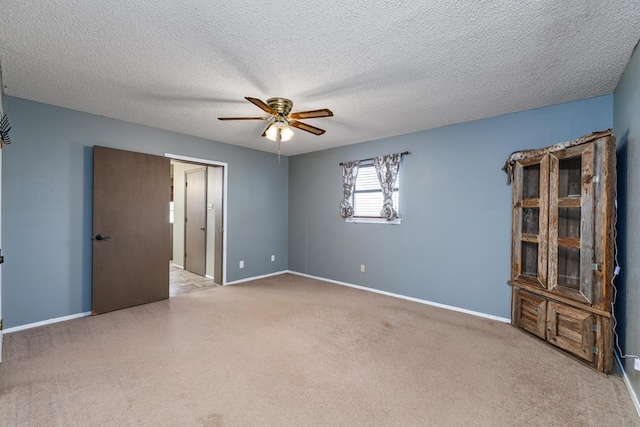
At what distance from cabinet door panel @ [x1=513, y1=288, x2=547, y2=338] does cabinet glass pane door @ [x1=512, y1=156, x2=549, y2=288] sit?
0.16 m

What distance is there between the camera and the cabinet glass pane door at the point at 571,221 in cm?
248

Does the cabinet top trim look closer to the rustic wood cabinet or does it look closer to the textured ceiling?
the rustic wood cabinet

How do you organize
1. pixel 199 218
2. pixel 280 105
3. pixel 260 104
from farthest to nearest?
pixel 199 218 < pixel 280 105 < pixel 260 104

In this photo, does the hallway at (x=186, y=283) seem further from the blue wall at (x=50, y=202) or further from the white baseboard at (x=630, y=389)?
the white baseboard at (x=630, y=389)

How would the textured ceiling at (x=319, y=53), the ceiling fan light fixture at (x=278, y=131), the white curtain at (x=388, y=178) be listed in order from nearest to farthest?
1. the textured ceiling at (x=319, y=53)
2. the ceiling fan light fixture at (x=278, y=131)
3. the white curtain at (x=388, y=178)

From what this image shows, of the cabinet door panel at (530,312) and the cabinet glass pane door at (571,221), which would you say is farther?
the cabinet door panel at (530,312)

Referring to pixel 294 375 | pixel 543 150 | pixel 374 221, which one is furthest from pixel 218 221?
pixel 543 150

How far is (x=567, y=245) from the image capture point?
2682mm

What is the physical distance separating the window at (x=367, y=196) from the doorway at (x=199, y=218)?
2.28 m

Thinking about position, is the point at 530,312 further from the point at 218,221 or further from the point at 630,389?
the point at 218,221

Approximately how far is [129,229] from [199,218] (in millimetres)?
1842

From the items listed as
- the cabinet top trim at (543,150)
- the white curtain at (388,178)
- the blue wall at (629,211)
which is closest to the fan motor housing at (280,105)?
the white curtain at (388,178)

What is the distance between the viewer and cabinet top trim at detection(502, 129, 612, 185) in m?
2.42

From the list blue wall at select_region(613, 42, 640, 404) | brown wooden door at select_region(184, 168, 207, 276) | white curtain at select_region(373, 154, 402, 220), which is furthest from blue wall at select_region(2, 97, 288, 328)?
blue wall at select_region(613, 42, 640, 404)
